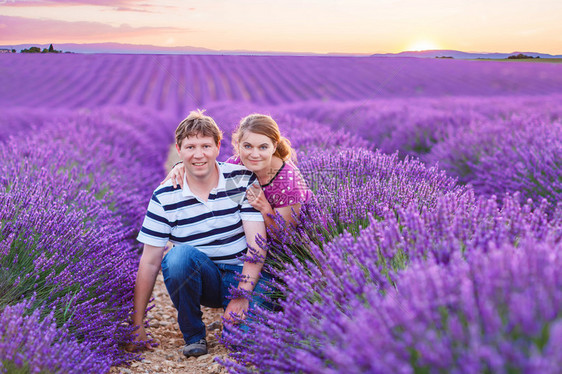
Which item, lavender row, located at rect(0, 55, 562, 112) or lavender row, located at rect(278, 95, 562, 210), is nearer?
lavender row, located at rect(278, 95, 562, 210)

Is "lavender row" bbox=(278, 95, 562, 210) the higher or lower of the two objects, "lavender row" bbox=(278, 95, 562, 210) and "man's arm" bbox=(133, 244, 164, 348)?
the higher

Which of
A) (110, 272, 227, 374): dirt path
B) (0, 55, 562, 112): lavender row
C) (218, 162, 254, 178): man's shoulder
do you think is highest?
(0, 55, 562, 112): lavender row

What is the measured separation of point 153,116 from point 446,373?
936cm

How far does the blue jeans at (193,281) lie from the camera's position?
2.29 meters

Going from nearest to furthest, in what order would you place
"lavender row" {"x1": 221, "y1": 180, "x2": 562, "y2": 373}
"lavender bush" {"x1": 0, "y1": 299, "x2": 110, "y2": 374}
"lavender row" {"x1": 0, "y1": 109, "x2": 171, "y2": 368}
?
1. "lavender row" {"x1": 221, "y1": 180, "x2": 562, "y2": 373}
2. "lavender bush" {"x1": 0, "y1": 299, "x2": 110, "y2": 374}
3. "lavender row" {"x1": 0, "y1": 109, "x2": 171, "y2": 368}

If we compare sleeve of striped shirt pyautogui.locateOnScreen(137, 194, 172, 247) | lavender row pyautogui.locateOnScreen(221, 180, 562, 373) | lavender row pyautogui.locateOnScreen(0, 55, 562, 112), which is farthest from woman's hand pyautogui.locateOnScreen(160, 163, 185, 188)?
lavender row pyautogui.locateOnScreen(0, 55, 562, 112)

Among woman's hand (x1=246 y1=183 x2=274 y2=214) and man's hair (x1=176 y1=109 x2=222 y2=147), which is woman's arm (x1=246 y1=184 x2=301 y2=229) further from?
man's hair (x1=176 y1=109 x2=222 y2=147)

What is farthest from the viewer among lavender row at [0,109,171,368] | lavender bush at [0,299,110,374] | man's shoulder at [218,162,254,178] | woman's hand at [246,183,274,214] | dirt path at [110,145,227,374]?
man's shoulder at [218,162,254,178]

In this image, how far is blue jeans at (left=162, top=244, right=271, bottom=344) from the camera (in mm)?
2295

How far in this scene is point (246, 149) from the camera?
2.50 m

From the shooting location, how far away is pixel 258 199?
2.40 m

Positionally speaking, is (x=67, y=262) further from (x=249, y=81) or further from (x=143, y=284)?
(x=249, y=81)

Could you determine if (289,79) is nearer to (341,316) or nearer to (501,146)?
(501,146)

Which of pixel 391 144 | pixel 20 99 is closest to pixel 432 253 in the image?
pixel 391 144
